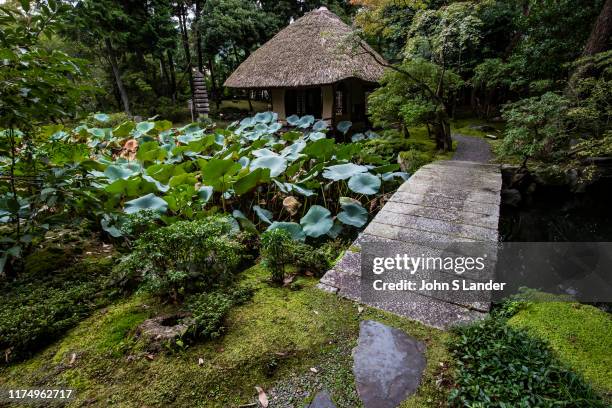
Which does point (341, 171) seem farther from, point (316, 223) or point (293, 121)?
point (293, 121)

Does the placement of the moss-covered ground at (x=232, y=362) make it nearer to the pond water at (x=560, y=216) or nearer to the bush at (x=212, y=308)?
the bush at (x=212, y=308)

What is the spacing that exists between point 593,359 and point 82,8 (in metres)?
3.97

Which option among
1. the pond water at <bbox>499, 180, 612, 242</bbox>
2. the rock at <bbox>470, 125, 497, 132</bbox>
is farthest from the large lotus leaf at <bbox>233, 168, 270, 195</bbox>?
the rock at <bbox>470, 125, 497, 132</bbox>

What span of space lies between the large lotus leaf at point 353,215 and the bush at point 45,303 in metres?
2.73

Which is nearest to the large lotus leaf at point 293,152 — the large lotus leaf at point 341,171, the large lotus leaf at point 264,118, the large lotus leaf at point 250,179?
the large lotus leaf at point 341,171

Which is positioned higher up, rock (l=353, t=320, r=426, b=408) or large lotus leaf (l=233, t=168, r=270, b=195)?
large lotus leaf (l=233, t=168, r=270, b=195)

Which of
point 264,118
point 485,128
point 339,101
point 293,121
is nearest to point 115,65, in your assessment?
point 264,118

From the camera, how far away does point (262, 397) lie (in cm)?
175

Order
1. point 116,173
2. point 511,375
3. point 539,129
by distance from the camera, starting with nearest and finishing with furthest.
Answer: point 511,375
point 116,173
point 539,129

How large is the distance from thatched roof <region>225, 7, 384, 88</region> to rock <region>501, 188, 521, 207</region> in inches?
224

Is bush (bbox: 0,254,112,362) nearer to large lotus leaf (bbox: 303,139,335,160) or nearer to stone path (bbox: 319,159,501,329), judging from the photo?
stone path (bbox: 319,159,501,329)

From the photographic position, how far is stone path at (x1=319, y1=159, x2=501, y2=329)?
2.40 meters

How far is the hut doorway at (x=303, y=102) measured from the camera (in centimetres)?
1324

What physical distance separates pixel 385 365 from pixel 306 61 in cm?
1108
